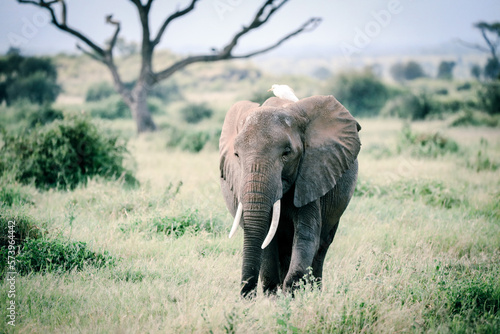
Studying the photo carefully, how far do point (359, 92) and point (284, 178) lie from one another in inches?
1212

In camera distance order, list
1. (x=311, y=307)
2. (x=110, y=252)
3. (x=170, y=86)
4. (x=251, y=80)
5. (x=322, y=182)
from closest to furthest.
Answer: (x=311, y=307) → (x=322, y=182) → (x=110, y=252) → (x=170, y=86) → (x=251, y=80)

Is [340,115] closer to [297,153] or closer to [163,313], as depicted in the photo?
[297,153]

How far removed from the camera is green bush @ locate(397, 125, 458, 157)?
12921mm

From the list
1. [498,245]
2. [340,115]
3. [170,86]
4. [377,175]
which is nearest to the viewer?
[340,115]

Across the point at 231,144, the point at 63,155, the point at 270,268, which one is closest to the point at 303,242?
the point at 270,268

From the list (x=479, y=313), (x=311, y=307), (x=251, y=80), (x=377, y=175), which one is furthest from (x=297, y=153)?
(x=251, y=80)

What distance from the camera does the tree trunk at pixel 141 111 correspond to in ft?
60.1

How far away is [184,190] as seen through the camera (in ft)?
29.0

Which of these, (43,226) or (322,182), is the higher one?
(322,182)

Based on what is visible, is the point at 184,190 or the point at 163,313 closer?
the point at 163,313

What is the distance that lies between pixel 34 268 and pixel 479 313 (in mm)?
4250

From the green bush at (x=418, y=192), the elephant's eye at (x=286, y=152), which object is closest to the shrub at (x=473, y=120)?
the green bush at (x=418, y=192)

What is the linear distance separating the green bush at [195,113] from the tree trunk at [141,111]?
7139 millimetres

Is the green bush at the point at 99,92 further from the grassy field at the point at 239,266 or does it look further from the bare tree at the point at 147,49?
the grassy field at the point at 239,266
